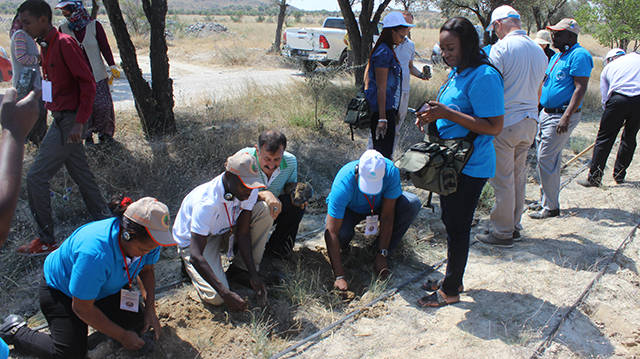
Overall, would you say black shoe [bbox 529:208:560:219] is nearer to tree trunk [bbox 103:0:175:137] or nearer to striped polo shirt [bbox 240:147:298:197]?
striped polo shirt [bbox 240:147:298:197]

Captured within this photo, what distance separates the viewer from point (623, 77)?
5.08m

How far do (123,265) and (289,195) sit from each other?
1.53 metres

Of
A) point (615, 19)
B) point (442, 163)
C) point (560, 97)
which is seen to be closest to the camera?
point (442, 163)

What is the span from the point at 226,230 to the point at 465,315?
185 cm

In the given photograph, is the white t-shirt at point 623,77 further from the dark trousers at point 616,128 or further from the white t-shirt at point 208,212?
the white t-shirt at point 208,212

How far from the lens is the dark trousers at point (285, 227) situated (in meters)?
3.66

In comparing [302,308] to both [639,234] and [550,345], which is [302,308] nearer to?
[550,345]

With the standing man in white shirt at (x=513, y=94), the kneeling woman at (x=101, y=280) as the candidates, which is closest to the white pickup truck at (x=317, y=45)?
the standing man in white shirt at (x=513, y=94)

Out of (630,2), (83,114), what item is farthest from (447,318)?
(630,2)

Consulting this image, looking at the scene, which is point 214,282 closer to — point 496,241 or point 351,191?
point 351,191

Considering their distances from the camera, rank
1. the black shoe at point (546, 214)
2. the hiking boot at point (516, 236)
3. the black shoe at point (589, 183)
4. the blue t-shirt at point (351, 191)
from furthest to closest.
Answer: the black shoe at point (589, 183), the black shoe at point (546, 214), the hiking boot at point (516, 236), the blue t-shirt at point (351, 191)

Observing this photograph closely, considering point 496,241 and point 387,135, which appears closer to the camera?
point 496,241

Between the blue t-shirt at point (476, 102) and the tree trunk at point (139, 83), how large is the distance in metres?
3.94

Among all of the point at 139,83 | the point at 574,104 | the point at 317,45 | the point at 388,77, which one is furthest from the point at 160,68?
the point at 317,45
